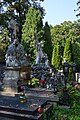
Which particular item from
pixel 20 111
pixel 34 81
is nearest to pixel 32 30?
pixel 34 81

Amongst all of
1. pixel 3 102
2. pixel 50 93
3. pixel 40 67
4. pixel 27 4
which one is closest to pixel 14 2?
pixel 27 4

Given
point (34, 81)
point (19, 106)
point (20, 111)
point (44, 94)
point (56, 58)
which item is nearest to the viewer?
point (20, 111)

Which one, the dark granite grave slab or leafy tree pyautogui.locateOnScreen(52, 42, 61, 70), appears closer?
the dark granite grave slab

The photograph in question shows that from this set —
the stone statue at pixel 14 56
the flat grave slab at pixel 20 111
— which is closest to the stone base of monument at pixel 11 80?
the stone statue at pixel 14 56

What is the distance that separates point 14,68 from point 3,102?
279 centimetres

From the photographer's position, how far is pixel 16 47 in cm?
1103

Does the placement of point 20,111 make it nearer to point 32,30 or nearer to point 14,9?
point 32,30

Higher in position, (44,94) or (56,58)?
(56,58)

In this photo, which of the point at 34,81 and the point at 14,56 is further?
the point at 34,81

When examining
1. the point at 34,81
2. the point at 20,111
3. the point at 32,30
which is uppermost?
the point at 32,30

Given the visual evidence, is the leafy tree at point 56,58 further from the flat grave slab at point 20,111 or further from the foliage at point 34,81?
the flat grave slab at point 20,111

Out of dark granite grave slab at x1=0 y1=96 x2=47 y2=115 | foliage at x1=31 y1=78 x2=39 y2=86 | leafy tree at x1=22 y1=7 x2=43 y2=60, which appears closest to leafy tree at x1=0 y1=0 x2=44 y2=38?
leafy tree at x1=22 y1=7 x2=43 y2=60

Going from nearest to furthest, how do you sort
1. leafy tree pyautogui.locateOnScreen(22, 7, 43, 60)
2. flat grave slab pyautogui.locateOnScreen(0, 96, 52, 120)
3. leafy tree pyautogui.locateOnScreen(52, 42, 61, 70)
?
flat grave slab pyautogui.locateOnScreen(0, 96, 52, 120) → leafy tree pyautogui.locateOnScreen(22, 7, 43, 60) → leafy tree pyautogui.locateOnScreen(52, 42, 61, 70)

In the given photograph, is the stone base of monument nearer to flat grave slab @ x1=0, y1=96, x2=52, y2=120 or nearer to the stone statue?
the stone statue
